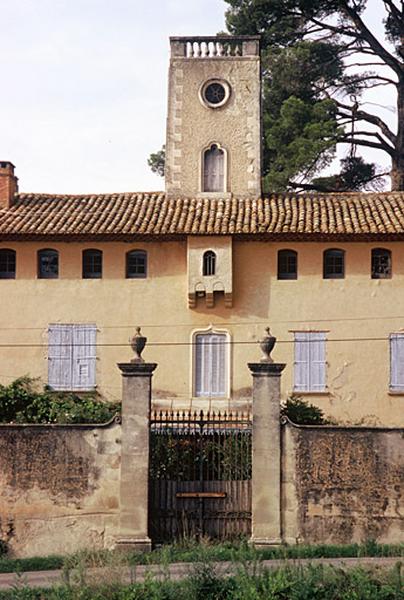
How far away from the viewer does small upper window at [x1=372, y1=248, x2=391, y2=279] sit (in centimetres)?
3369

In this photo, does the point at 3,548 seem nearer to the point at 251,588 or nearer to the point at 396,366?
the point at 251,588

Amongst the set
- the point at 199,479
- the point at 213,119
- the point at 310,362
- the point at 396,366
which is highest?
the point at 213,119

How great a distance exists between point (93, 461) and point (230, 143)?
53.2 feet

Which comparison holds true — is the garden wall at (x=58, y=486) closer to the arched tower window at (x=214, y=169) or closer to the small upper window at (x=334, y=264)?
the small upper window at (x=334, y=264)

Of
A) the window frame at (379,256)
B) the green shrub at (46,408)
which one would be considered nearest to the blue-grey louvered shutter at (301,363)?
the window frame at (379,256)

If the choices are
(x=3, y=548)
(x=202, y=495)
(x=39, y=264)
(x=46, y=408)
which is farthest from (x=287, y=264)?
(x=3, y=548)

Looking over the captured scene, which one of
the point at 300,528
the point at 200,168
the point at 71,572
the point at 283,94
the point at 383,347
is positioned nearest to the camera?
the point at 71,572

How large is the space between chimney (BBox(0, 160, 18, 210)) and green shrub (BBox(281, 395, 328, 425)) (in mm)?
11129

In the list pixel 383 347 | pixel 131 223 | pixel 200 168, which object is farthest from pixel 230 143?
pixel 383 347

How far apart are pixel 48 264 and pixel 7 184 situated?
11.9 feet

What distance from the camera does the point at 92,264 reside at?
3422 centimetres

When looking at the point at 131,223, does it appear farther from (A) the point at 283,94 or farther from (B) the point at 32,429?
(A) the point at 283,94

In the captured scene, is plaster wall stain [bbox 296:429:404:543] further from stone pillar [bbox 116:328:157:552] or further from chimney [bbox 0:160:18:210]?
chimney [bbox 0:160:18:210]

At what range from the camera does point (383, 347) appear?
33.3 m
